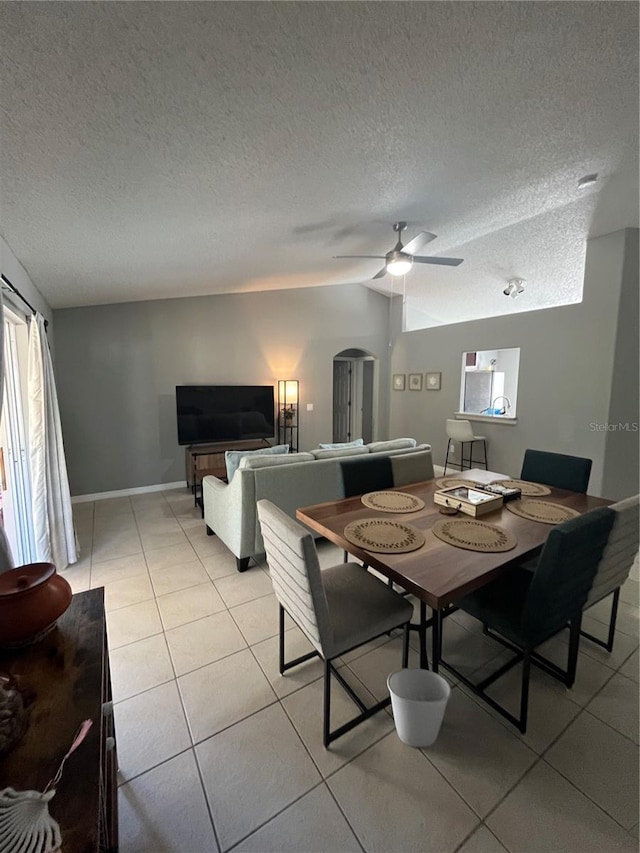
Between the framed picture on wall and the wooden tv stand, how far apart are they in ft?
10.5

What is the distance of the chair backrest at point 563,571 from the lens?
1.32 metres

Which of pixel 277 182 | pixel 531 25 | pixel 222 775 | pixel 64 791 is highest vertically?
pixel 531 25

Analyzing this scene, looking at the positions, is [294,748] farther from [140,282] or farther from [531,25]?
[140,282]

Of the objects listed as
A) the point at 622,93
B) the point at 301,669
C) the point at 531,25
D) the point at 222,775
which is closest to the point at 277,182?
the point at 531,25

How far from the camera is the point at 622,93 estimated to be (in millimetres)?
1624

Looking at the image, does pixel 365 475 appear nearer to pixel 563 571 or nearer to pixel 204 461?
pixel 563 571

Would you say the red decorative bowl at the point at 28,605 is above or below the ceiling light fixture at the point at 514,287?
below

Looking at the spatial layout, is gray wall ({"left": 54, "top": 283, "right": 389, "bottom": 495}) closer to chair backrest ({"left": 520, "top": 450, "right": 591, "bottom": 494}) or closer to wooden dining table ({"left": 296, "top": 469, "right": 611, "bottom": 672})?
wooden dining table ({"left": 296, "top": 469, "right": 611, "bottom": 672})

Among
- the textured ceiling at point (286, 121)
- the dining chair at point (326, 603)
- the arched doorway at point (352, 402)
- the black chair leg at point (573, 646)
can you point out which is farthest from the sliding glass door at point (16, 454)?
the arched doorway at point (352, 402)

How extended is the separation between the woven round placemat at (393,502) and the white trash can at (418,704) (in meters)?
0.76

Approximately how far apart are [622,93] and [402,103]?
43.4 inches

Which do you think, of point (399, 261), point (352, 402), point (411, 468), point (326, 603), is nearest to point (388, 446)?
point (411, 468)

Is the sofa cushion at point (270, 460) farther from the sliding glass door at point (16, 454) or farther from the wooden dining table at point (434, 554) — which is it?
the sliding glass door at point (16, 454)

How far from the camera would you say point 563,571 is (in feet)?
4.42
